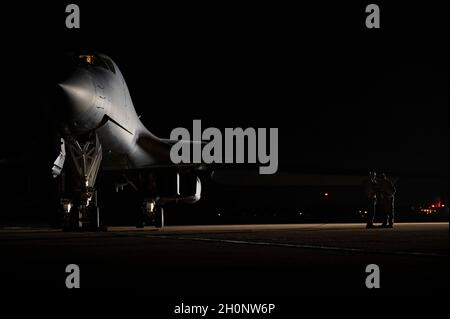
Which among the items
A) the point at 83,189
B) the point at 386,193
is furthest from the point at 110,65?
the point at 386,193

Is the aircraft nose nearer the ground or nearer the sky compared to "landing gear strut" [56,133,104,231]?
nearer the sky

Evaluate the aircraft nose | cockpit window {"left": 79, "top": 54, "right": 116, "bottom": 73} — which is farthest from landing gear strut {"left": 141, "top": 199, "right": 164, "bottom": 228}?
the aircraft nose

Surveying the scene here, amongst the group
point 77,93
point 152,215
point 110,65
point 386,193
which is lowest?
point 152,215

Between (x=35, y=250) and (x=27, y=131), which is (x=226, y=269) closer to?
(x=35, y=250)

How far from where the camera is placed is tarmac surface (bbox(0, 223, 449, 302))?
7.14 meters

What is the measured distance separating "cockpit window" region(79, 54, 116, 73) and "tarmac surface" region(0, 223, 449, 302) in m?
7.31

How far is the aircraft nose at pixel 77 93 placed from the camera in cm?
1756

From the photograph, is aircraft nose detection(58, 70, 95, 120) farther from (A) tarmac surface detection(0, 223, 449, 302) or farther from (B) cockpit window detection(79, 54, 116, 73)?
(A) tarmac surface detection(0, 223, 449, 302)

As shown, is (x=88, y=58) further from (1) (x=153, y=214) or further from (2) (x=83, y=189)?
(1) (x=153, y=214)

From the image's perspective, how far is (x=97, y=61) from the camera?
67.4 ft

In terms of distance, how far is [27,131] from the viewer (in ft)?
68.5

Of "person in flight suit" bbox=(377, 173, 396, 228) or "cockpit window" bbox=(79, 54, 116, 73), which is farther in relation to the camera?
"person in flight suit" bbox=(377, 173, 396, 228)

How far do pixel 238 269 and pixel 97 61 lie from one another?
12.7 m
